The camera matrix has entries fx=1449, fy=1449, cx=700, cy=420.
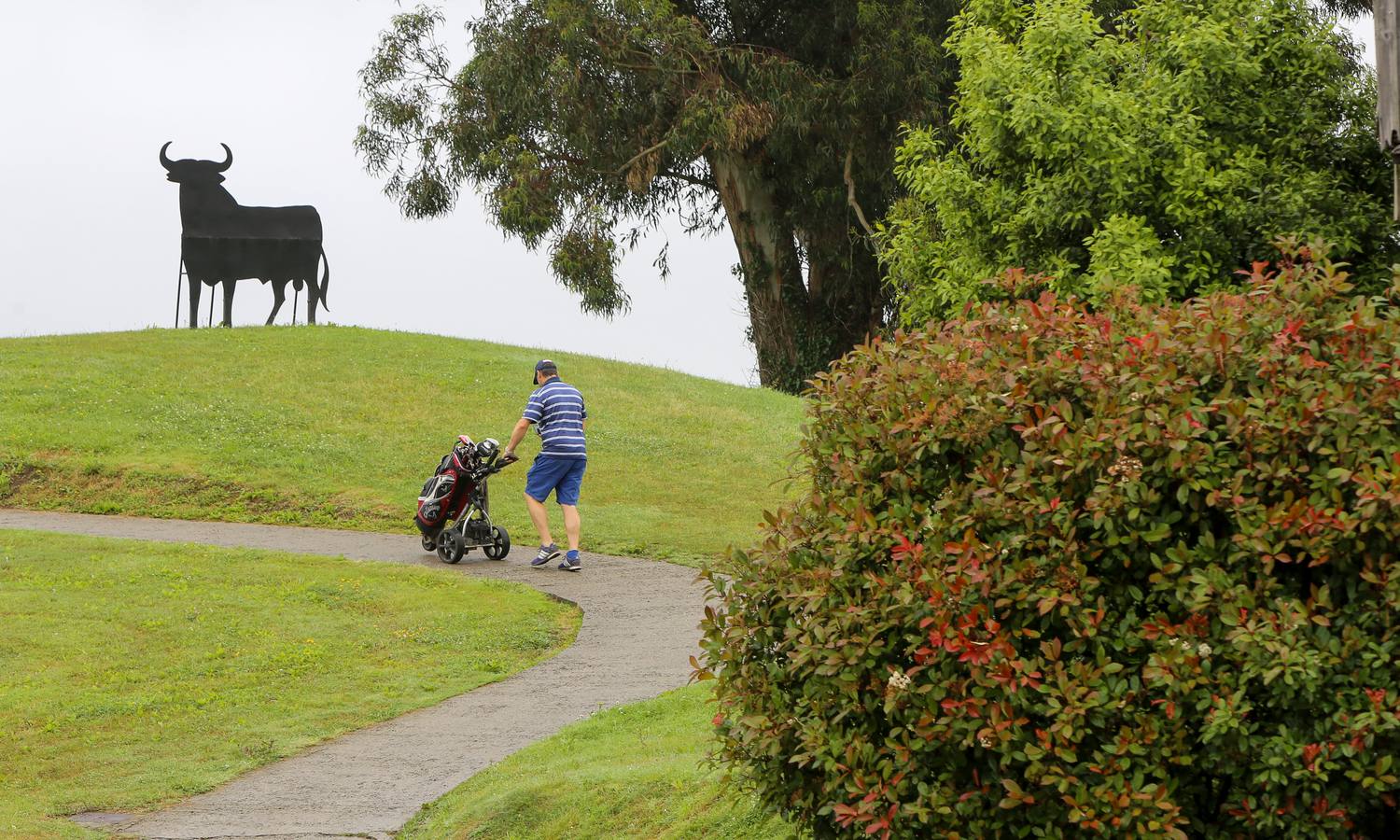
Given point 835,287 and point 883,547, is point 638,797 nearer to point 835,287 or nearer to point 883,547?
point 883,547

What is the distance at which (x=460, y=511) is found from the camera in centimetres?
1634

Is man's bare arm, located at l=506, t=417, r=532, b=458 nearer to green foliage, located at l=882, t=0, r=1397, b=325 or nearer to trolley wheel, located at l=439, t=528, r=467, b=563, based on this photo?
trolley wheel, located at l=439, t=528, r=467, b=563

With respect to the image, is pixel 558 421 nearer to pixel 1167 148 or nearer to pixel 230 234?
pixel 1167 148

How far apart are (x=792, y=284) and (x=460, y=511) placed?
61.9 feet

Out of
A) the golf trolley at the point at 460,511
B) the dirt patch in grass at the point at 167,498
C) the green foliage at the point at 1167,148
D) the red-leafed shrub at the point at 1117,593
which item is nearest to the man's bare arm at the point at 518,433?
the golf trolley at the point at 460,511

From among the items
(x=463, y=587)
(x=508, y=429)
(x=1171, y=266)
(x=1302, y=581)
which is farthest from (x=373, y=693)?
(x=508, y=429)

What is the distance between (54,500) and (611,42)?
47.5ft

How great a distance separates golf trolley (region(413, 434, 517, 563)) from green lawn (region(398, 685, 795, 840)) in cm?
A: 765

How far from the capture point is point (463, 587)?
14469mm

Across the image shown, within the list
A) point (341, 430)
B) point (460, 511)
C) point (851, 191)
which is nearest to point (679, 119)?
point (851, 191)

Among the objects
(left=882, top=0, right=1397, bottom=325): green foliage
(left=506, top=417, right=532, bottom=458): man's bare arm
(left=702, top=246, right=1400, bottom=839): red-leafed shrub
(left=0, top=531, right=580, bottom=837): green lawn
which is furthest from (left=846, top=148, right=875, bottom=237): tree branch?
(left=702, top=246, right=1400, bottom=839): red-leafed shrub

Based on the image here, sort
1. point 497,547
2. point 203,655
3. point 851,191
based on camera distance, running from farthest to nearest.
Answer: point 851,191, point 497,547, point 203,655

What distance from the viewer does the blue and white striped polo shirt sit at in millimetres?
15188

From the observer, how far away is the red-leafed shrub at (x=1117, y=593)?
422 centimetres
